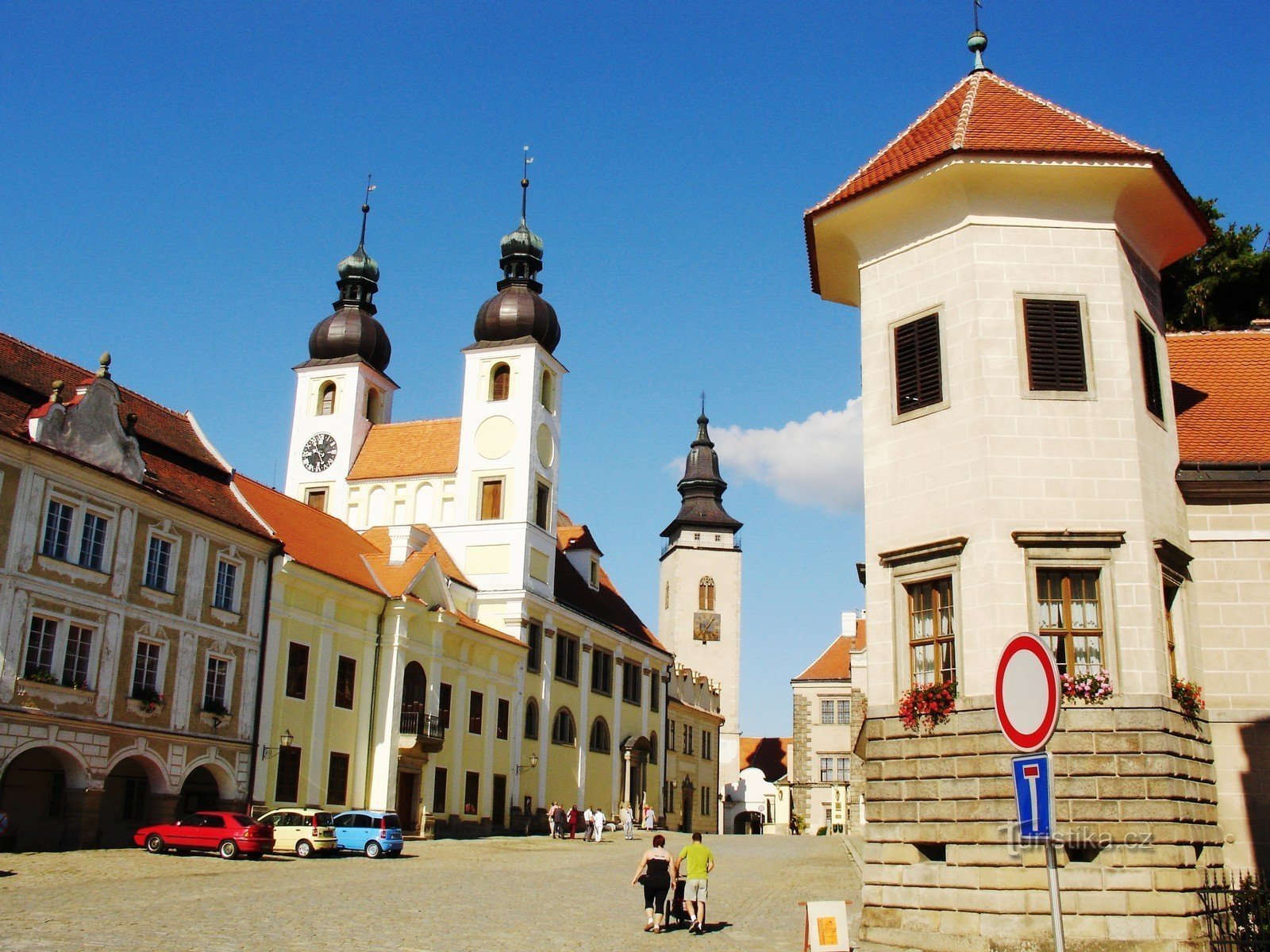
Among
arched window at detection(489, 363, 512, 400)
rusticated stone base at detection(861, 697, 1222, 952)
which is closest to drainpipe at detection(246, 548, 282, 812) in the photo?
arched window at detection(489, 363, 512, 400)

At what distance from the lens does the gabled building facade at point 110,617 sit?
26922mm

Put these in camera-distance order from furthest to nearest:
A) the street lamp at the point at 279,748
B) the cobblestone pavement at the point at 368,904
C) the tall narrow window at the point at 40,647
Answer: the street lamp at the point at 279,748
the tall narrow window at the point at 40,647
the cobblestone pavement at the point at 368,904

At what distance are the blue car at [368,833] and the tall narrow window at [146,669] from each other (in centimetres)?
591

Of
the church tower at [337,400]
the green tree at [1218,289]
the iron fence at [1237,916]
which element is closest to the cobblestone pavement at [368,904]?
the iron fence at [1237,916]

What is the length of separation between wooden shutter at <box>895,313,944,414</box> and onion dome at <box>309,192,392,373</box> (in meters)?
48.7

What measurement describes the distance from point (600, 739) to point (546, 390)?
700 inches

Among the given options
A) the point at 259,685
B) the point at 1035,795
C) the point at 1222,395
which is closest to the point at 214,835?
the point at 259,685

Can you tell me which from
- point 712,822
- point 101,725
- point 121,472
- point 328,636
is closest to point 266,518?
point 328,636

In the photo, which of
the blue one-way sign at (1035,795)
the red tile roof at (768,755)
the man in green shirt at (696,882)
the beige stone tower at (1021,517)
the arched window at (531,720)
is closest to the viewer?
the blue one-way sign at (1035,795)

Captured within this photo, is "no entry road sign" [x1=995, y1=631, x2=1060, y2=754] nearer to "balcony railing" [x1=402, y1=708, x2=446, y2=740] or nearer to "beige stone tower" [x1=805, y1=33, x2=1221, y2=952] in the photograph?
"beige stone tower" [x1=805, y1=33, x2=1221, y2=952]

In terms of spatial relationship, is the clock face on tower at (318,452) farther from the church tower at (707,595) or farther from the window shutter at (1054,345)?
the window shutter at (1054,345)

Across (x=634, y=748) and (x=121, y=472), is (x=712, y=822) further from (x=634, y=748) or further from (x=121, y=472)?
(x=121, y=472)

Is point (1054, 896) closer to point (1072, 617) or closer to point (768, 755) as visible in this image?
point (1072, 617)

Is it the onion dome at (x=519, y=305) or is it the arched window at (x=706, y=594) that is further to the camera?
the arched window at (x=706, y=594)
